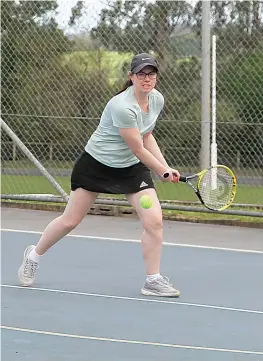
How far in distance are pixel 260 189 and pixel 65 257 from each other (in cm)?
479

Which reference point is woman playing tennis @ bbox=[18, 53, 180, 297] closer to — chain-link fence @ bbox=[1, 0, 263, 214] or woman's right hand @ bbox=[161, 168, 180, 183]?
woman's right hand @ bbox=[161, 168, 180, 183]

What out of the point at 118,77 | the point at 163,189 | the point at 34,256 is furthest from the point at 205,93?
the point at 34,256

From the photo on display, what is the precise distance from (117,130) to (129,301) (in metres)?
1.12

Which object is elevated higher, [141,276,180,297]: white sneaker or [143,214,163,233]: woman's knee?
[143,214,163,233]: woman's knee

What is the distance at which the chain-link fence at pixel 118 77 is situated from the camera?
10820 millimetres

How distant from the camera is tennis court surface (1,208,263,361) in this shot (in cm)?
498

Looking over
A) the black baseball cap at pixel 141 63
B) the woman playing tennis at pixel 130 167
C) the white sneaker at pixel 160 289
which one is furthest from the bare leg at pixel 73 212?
the black baseball cap at pixel 141 63

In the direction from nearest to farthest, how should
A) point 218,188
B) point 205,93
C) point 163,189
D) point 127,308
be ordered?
point 127,308, point 218,188, point 205,93, point 163,189

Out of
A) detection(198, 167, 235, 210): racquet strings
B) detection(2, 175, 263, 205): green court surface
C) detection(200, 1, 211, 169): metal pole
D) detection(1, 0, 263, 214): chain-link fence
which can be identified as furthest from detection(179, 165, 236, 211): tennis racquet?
detection(2, 175, 263, 205): green court surface

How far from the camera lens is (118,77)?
11.6 m

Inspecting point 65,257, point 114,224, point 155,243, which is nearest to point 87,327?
point 155,243

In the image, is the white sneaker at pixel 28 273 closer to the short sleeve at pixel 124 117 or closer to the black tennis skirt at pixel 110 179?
the black tennis skirt at pixel 110 179

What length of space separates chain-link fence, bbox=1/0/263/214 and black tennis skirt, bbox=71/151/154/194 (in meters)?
4.01

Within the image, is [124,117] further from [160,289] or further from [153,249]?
[160,289]
